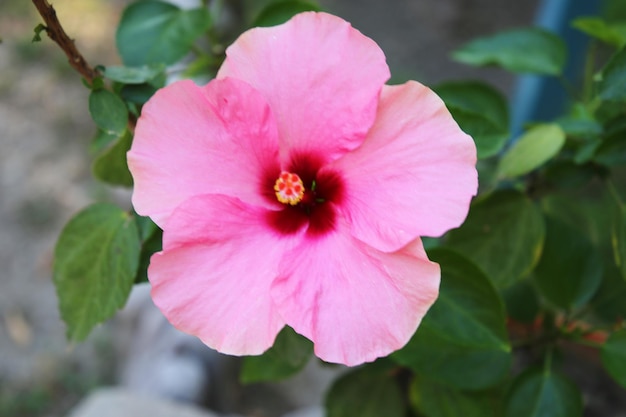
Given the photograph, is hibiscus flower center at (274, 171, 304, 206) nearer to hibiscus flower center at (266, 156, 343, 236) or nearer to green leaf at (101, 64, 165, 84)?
hibiscus flower center at (266, 156, 343, 236)

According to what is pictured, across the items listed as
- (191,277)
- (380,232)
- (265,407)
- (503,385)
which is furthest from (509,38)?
(265,407)

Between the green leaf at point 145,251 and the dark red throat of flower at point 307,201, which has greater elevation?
the dark red throat of flower at point 307,201

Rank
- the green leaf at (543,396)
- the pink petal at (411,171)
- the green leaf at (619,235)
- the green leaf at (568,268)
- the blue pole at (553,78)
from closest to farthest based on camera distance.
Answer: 1. the pink petal at (411,171)
2. the green leaf at (619,235)
3. the green leaf at (543,396)
4. the green leaf at (568,268)
5. the blue pole at (553,78)

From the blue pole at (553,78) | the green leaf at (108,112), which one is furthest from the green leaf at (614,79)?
the blue pole at (553,78)

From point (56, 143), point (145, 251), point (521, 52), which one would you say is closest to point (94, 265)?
point (145, 251)

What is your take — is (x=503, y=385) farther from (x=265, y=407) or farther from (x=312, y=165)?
(x=265, y=407)

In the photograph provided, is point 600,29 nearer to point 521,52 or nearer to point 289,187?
point 521,52

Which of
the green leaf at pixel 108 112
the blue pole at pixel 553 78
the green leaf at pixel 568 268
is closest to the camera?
the green leaf at pixel 108 112

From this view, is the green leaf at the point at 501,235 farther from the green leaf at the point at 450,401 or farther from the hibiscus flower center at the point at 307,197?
the hibiscus flower center at the point at 307,197
